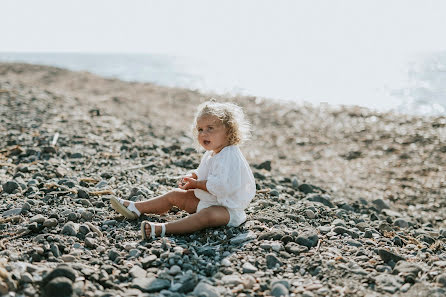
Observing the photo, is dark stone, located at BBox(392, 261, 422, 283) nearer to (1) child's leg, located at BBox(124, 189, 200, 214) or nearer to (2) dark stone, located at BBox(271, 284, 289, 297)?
(2) dark stone, located at BBox(271, 284, 289, 297)

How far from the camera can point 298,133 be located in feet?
45.0

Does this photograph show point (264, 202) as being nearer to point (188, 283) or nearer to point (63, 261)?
point (188, 283)

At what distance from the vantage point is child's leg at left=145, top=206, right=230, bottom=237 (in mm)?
3820

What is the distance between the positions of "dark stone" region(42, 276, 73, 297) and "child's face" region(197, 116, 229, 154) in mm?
1838

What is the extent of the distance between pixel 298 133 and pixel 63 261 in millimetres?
11302

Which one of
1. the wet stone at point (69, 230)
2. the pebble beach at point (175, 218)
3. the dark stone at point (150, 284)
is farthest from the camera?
the wet stone at point (69, 230)

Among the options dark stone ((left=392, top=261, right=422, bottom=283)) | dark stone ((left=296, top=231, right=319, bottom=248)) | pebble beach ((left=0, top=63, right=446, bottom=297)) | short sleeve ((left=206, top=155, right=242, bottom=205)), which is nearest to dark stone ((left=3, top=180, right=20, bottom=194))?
pebble beach ((left=0, top=63, right=446, bottom=297))

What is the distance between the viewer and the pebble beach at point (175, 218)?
119 inches

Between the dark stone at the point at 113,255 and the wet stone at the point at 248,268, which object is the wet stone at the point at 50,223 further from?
the wet stone at the point at 248,268

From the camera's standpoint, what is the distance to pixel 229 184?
3834mm

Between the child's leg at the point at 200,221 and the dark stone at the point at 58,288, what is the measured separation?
3.79 feet

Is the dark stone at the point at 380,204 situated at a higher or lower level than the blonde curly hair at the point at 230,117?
lower

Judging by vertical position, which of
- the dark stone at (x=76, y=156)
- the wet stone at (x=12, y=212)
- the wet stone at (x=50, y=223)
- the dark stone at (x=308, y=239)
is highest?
the dark stone at (x=76, y=156)

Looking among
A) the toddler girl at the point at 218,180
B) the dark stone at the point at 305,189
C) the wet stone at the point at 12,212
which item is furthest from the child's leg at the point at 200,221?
the dark stone at the point at 305,189
